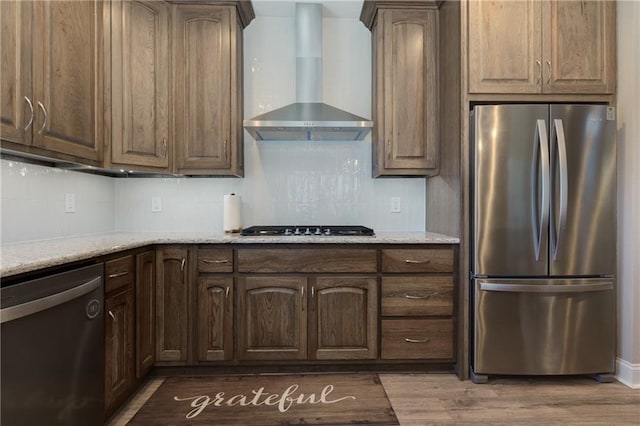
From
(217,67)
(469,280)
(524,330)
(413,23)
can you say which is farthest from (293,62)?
(524,330)

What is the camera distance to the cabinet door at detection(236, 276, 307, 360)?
2.36 meters

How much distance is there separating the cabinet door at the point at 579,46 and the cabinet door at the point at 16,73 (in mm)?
2755

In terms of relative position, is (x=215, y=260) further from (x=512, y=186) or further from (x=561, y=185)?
(x=561, y=185)

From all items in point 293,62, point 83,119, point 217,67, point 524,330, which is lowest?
point 524,330

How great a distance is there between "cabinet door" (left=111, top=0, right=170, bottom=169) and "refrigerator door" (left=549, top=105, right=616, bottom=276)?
2.49 meters

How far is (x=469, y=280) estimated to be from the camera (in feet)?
7.55

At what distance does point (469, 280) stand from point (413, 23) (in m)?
1.83

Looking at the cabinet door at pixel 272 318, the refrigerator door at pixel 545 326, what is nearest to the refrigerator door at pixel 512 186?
the refrigerator door at pixel 545 326

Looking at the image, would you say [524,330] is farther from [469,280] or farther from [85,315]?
[85,315]

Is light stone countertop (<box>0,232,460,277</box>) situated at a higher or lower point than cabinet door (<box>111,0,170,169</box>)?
lower

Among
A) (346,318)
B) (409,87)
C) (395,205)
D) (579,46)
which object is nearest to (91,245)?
(346,318)

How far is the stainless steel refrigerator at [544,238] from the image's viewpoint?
7.20 ft

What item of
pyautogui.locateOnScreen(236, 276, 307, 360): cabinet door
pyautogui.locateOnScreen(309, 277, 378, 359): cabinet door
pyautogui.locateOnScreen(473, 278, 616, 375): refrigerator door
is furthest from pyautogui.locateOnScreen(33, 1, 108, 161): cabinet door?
pyautogui.locateOnScreen(473, 278, 616, 375): refrigerator door

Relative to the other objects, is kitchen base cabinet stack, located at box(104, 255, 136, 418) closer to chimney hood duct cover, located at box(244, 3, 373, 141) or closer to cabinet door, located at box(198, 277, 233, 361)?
cabinet door, located at box(198, 277, 233, 361)
